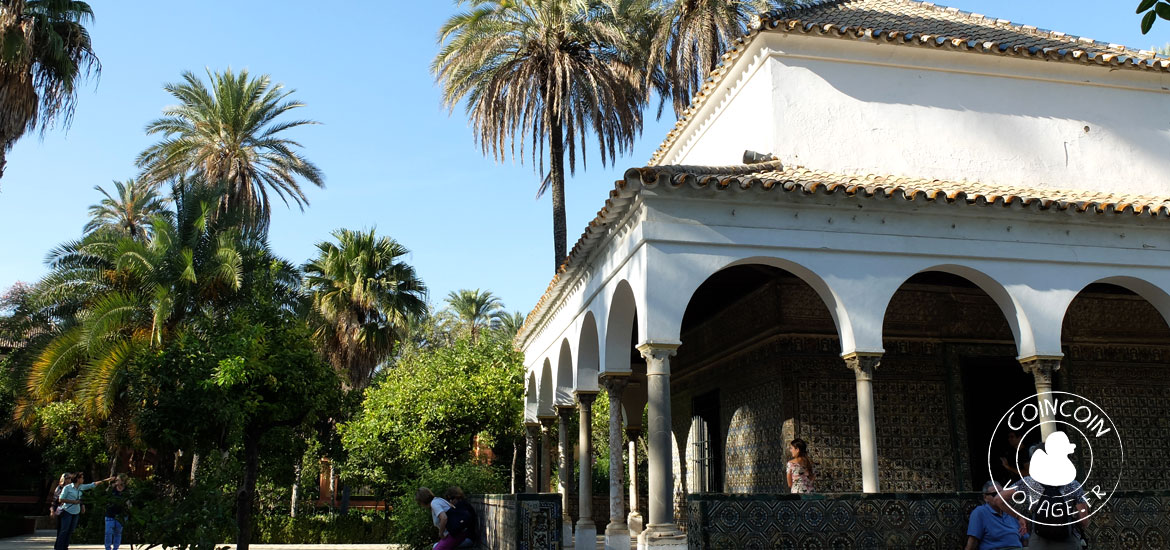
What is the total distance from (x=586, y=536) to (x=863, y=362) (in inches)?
200

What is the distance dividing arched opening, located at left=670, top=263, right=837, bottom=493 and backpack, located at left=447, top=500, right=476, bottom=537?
15.1 ft

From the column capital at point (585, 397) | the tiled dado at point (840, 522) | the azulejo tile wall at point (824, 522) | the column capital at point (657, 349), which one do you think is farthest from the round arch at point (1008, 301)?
the column capital at point (585, 397)

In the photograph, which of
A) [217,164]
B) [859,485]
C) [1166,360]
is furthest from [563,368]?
[217,164]

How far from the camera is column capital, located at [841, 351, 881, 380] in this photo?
9290 millimetres

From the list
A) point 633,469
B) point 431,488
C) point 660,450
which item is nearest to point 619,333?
point 660,450

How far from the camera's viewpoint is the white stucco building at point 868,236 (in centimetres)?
930

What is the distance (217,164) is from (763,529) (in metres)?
23.0

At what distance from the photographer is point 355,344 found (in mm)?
24844

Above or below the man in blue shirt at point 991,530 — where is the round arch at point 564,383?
above

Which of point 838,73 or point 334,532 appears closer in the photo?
point 838,73

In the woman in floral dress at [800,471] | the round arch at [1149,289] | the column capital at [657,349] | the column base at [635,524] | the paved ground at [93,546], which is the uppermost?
the round arch at [1149,289]

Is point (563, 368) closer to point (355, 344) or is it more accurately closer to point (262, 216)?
point (355, 344)

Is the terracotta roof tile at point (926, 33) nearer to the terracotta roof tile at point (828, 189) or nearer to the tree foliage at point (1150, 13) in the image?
the terracotta roof tile at point (828, 189)

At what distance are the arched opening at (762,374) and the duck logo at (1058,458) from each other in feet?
6.79
